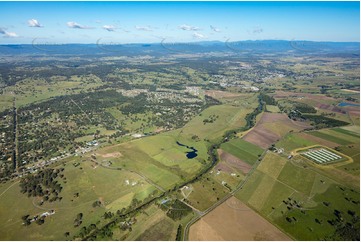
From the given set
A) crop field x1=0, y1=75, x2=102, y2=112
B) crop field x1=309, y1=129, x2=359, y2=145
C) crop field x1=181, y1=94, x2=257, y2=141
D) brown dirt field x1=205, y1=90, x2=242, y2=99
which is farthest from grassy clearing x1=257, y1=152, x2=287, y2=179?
crop field x1=0, y1=75, x2=102, y2=112

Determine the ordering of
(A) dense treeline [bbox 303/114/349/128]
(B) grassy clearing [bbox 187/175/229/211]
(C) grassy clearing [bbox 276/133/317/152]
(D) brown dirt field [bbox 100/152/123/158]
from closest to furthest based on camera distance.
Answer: (B) grassy clearing [bbox 187/175/229/211] → (D) brown dirt field [bbox 100/152/123/158] → (C) grassy clearing [bbox 276/133/317/152] → (A) dense treeline [bbox 303/114/349/128]

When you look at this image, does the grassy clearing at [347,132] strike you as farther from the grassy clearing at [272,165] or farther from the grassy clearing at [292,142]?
the grassy clearing at [272,165]

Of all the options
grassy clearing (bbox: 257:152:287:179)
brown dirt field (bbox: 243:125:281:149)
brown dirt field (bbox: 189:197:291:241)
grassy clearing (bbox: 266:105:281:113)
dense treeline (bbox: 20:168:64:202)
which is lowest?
grassy clearing (bbox: 266:105:281:113)

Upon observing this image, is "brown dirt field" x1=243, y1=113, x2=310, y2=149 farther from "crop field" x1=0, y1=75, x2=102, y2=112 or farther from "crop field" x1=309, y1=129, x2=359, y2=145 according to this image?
"crop field" x1=0, y1=75, x2=102, y2=112

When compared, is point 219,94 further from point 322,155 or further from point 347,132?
point 322,155

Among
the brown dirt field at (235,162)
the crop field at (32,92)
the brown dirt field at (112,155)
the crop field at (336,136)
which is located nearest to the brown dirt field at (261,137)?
the brown dirt field at (235,162)
